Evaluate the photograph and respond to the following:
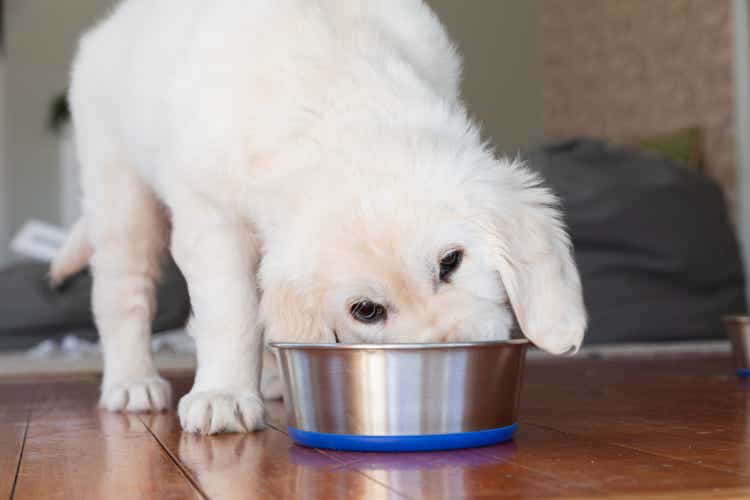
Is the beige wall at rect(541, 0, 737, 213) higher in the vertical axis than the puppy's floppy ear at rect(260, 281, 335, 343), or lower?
higher

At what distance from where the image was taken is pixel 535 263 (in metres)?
1.71

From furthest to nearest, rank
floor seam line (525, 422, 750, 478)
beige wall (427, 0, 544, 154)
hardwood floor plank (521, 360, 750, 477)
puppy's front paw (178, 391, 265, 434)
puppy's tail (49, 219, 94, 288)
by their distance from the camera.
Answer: beige wall (427, 0, 544, 154) < puppy's tail (49, 219, 94, 288) < puppy's front paw (178, 391, 265, 434) < hardwood floor plank (521, 360, 750, 477) < floor seam line (525, 422, 750, 478)

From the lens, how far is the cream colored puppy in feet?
5.26

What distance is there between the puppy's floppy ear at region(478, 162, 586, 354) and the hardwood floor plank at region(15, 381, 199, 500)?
1.89 ft

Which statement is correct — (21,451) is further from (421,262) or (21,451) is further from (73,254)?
(73,254)

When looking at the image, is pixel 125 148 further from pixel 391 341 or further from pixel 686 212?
pixel 686 212

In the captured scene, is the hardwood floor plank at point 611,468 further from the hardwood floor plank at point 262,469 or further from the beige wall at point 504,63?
the beige wall at point 504,63

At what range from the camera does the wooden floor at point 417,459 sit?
1328mm

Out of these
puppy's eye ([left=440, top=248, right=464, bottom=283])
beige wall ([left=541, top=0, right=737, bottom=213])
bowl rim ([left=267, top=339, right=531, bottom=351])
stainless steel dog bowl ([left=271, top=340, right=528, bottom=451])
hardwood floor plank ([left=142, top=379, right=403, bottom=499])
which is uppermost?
beige wall ([left=541, top=0, right=737, bottom=213])

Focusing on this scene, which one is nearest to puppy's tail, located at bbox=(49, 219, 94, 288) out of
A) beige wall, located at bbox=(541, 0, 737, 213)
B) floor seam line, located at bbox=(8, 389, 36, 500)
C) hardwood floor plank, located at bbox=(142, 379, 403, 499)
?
floor seam line, located at bbox=(8, 389, 36, 500)

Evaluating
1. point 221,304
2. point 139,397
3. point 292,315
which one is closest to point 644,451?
point 292,315

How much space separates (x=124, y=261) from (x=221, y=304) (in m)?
0.69

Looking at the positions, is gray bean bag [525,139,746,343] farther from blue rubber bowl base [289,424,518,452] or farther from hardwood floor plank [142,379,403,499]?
blue rubber bowl base [289,424,518,452]

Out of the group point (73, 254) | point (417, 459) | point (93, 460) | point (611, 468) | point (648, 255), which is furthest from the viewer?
point (648, 255)
